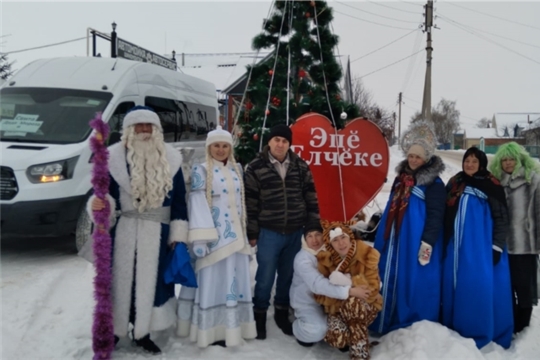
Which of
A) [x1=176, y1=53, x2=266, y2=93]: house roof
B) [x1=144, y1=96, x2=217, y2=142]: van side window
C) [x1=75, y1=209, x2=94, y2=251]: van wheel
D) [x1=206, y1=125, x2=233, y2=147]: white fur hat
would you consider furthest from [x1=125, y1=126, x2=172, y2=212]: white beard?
[x1=176, y1=53, x2=266, y2=93]: house roof

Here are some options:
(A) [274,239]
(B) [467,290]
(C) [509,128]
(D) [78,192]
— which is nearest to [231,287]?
(A) [274,239]

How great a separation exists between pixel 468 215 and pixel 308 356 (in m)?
1.75

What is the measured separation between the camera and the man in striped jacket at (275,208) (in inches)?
141

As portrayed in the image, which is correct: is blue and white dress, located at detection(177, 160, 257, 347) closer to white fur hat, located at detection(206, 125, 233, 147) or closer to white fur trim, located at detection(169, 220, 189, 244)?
white fur trim, located at detection(169, 220, 189, 244)

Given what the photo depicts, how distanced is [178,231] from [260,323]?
1107 mm

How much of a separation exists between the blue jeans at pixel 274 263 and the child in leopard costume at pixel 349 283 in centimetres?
29

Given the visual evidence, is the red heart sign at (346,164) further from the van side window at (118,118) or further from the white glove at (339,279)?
the van side window at (118,118)

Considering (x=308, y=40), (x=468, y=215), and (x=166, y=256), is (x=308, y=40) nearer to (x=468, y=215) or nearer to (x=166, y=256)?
(x=468, y=215)

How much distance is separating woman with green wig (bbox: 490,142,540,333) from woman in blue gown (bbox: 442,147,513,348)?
0.22 m

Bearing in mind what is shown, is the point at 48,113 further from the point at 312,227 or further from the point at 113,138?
the point at 312,227

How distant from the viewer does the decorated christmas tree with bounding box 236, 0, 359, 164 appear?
208 inches

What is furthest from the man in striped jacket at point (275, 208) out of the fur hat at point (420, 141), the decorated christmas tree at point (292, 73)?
the decorated christmas tree at point (292, 73)

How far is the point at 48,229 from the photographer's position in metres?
5.15

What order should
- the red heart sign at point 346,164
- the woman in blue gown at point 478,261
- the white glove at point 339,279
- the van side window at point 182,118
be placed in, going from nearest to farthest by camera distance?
the white glove at point 339,279 → the woman in blue gown at point 478,261 → the red heart sign at point 346,164 → the van side window at point 182,118
